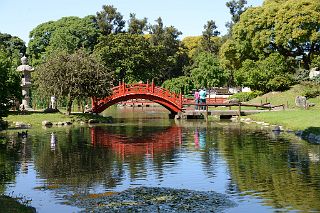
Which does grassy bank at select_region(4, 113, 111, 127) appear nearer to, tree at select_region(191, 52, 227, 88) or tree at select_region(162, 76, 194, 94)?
tree at select_region(191, 52, 227, 88)

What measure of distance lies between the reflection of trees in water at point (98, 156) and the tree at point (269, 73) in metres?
28.6

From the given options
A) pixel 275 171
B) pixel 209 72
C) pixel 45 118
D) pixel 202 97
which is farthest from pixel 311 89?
pixel 275 171

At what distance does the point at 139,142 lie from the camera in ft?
98.0

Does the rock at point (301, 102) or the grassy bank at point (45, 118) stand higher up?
the rock at point (301, 102)

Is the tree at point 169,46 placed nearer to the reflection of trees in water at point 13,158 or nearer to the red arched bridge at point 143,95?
the red arched bridge at point 143,95

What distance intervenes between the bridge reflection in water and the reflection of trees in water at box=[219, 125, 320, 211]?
3.07m

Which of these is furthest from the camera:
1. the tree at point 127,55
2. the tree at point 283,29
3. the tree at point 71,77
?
the tree at point 127,55

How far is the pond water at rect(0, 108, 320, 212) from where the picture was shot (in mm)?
15220

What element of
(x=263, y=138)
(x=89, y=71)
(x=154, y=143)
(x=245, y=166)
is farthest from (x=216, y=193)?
(x=89, y=71)

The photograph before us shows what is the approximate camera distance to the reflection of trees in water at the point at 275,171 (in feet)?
48.4

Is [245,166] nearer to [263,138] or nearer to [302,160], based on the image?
[302,160]

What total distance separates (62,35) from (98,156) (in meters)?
71.3

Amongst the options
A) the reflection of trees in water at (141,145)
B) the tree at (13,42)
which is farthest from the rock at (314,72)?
the tree at (13,42)

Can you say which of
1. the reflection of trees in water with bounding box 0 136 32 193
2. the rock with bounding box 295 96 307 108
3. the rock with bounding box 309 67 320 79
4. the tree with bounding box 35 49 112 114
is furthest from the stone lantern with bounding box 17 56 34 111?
the rock with bounding box 309 67 320 79
